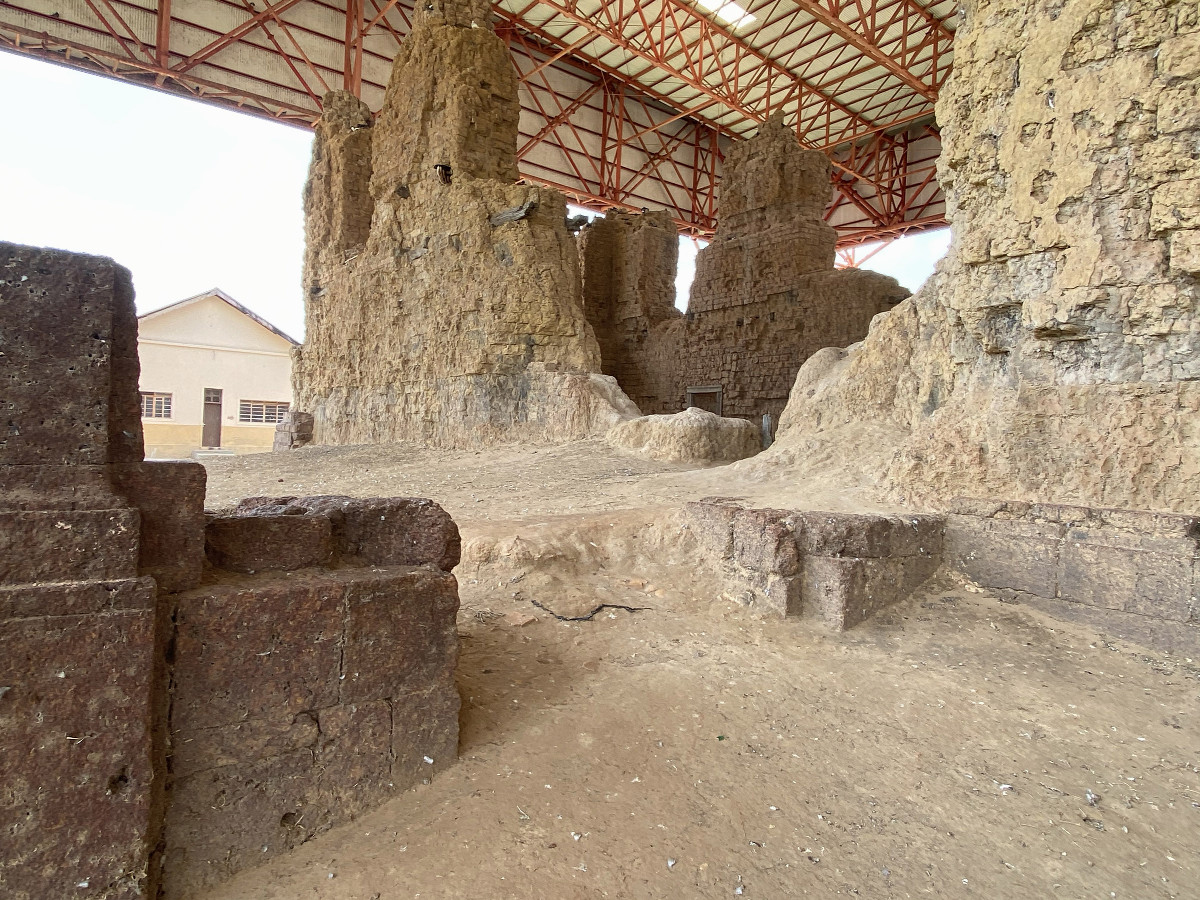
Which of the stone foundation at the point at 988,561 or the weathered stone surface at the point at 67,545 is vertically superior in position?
the weathered stone surface at the point at 67,545

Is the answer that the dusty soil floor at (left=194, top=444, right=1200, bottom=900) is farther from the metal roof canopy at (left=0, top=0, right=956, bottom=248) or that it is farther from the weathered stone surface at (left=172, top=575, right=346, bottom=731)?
the metal roof canopy at (left=0, top=0, right=956, bottom=248)

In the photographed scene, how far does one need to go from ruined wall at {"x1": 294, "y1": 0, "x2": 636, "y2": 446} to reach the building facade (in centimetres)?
1140

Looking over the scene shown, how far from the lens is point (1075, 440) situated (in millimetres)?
3844

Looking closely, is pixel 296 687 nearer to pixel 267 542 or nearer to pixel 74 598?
pixel 267 542

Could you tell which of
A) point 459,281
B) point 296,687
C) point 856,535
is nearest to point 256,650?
point 296,687

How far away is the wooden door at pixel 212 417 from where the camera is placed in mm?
21531

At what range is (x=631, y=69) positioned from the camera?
778 inches

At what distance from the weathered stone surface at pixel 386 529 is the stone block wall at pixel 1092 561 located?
313 centimetres

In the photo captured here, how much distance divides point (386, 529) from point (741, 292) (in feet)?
37.3

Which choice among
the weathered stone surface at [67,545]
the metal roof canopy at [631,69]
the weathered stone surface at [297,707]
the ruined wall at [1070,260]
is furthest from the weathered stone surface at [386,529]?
the metal roof canopy at [631,69]

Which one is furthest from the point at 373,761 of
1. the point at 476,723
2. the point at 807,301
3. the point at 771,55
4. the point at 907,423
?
the point at 771,55

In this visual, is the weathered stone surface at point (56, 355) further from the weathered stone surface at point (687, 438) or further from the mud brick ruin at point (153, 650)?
the weathered stone surface at point (687, 438)

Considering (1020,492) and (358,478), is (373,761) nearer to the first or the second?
(1020,492)

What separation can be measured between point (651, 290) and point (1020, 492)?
11.5m
